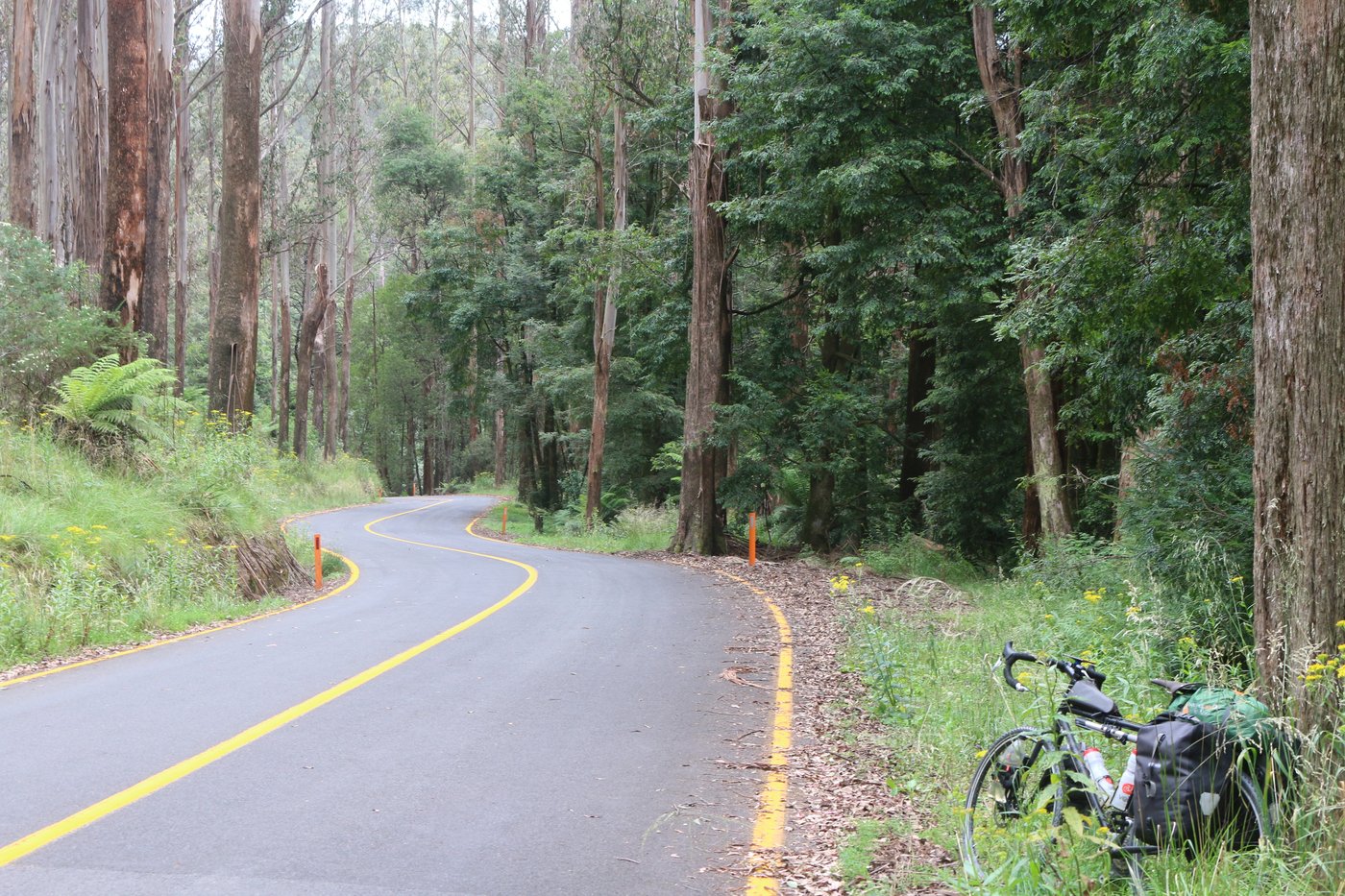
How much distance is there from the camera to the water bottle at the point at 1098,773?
4.03 meters

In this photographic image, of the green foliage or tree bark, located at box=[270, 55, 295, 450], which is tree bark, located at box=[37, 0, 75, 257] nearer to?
the green foliage

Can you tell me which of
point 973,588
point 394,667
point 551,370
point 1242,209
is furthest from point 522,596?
point 551,370

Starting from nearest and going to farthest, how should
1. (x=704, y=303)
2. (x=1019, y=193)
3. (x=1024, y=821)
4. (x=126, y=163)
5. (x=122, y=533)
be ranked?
1. (x=1024, y=821)
2. (x=122, y=533)
3. (x=1019, y=193)
4. (x=126, y=163)
5. (x=704, y=303)

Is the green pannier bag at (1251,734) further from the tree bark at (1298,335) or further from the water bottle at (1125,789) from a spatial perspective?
the tree bark at (1298,335)

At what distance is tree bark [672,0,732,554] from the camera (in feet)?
74.8

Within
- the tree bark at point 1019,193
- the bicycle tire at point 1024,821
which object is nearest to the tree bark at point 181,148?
the tree bark at point 1019,193

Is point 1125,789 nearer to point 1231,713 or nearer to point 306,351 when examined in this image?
point 1231,713

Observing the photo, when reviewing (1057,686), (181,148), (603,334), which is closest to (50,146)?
(181,148)

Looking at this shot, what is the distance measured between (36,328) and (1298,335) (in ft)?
56.4

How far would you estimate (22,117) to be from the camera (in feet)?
80.6

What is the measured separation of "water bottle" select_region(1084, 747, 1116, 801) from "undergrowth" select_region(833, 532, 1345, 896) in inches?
10.9

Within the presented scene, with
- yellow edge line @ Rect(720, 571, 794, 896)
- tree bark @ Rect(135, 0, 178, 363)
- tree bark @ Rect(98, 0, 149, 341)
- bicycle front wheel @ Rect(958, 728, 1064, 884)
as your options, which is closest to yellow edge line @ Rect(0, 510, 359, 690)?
tree bark @ Rect(135, 0, 178, 363)

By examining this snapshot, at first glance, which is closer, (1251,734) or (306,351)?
(1251,734)

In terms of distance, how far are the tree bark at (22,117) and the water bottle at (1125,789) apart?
87.9 ft
